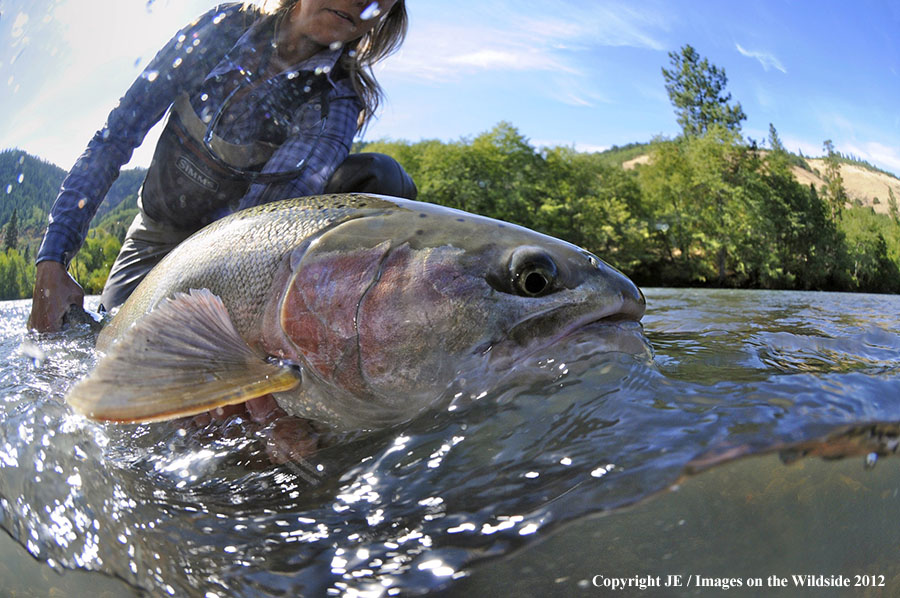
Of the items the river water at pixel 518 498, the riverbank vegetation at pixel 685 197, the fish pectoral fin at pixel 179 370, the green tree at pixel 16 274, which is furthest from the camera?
the riverbank vegetation at pixel 685 197

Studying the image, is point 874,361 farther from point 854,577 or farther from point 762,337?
point 854,577

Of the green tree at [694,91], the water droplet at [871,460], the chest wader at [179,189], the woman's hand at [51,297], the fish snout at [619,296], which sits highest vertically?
the green tree at [694,91]

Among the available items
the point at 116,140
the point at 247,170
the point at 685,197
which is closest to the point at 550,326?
the point at 247,170

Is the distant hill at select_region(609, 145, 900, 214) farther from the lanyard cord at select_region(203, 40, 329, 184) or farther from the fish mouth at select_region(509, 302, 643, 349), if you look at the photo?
the fish mouth at select_region(509, 302, 643, 349)

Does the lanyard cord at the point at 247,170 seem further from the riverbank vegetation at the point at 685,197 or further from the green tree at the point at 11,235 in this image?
the riverbank vegetation at the point at 685,197

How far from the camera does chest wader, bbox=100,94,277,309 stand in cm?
303

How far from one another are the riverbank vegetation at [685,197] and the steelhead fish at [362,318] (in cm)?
2595

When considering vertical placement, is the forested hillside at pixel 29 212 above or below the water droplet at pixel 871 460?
above

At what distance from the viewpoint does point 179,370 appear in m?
1.34

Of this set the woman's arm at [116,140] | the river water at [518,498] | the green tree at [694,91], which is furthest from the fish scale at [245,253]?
the green tree at [694,91]

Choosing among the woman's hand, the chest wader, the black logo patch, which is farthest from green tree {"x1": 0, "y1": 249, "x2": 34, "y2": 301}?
the black logo patch

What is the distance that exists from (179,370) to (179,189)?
2.24 m

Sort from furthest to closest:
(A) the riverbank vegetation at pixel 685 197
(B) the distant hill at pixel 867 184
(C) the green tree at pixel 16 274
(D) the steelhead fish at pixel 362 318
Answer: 1. (A) the riverbank vegetation at pixel 685 197
2. (B) the distant hill at pixel 867 184
3. (C) the green tree at pixel 16 274
4. (D) the steelhead fish at pixel 362 318

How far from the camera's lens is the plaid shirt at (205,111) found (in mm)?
2760
